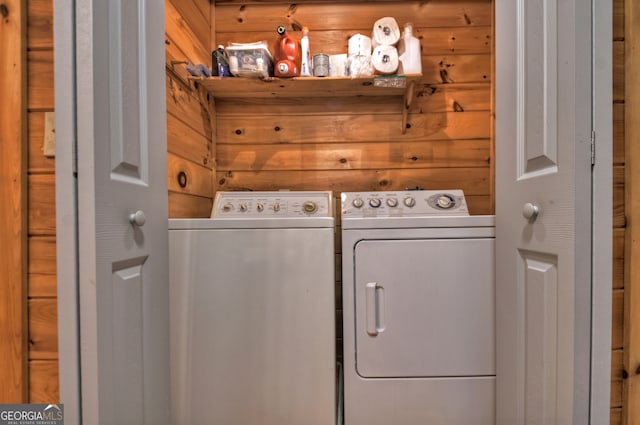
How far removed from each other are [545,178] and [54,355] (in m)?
1.30

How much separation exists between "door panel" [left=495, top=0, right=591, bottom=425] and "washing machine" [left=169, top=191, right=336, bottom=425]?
0.58 meters

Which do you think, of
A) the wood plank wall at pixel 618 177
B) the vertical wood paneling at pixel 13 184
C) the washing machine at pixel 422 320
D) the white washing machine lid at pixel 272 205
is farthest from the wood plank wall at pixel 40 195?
the wood plank wall at pixel 618 177

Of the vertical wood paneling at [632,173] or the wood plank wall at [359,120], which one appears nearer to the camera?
the vertical wood paneling at [632,173]

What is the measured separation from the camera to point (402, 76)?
4.86 ft

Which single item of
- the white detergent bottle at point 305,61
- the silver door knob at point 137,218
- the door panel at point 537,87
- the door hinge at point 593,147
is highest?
the white detergent bottle at point 305,61

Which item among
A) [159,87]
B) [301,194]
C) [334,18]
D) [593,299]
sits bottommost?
Result: [593,299]

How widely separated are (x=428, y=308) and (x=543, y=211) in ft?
1.70

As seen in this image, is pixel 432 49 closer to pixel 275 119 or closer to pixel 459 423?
pixel 275 119

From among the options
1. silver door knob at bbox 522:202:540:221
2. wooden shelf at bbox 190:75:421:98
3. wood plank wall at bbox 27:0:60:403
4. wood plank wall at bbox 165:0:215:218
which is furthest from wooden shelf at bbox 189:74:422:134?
silver door knob at bbox 522:202:540:221

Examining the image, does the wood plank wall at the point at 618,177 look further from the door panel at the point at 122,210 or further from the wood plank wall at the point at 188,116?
the wood plank wall at the point at 188,116

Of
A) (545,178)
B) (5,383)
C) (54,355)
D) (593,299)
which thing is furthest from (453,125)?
(5,383)

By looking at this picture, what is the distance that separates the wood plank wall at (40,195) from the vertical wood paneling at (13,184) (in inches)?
0.6

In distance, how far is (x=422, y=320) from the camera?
1.12 m

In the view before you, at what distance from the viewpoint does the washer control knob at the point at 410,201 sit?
143 cm
